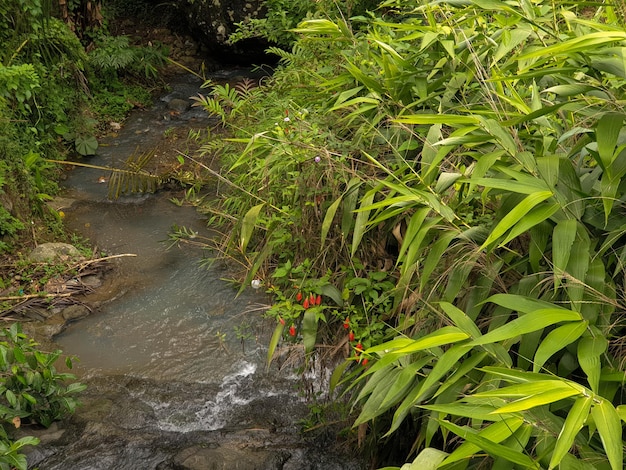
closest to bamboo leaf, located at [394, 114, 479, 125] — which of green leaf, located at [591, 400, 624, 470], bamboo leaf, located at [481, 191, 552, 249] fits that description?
bamboo leaf, located at [481, 191, 552, 249]

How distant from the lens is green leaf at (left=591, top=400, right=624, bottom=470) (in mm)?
1365

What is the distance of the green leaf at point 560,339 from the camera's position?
1.68m

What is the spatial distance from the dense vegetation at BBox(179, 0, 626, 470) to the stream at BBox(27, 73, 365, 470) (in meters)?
0.50

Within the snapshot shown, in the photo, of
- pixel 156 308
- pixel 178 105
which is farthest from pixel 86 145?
pixel 156 308

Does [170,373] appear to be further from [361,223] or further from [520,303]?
[520,303]

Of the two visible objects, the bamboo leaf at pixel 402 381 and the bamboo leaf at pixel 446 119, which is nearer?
the bamboo leaf at pixel 446 119

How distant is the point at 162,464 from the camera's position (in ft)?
10.7

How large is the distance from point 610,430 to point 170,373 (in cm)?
321

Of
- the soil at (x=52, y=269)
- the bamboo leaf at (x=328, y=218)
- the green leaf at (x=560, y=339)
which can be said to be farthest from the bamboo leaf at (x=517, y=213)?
the soil at (x=52, y=269)

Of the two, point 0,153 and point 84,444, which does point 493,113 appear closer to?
point 84,444

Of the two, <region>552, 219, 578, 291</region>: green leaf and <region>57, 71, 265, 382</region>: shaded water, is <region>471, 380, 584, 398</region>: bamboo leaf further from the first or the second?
<region>57, 71, 265, 382</region>: shaded water

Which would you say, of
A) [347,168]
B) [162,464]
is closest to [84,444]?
[162,464]

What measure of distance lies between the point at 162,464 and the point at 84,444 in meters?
0.48

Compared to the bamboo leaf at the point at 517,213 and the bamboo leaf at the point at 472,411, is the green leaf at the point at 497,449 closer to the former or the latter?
the bamboo leaf at the point at 472,411
